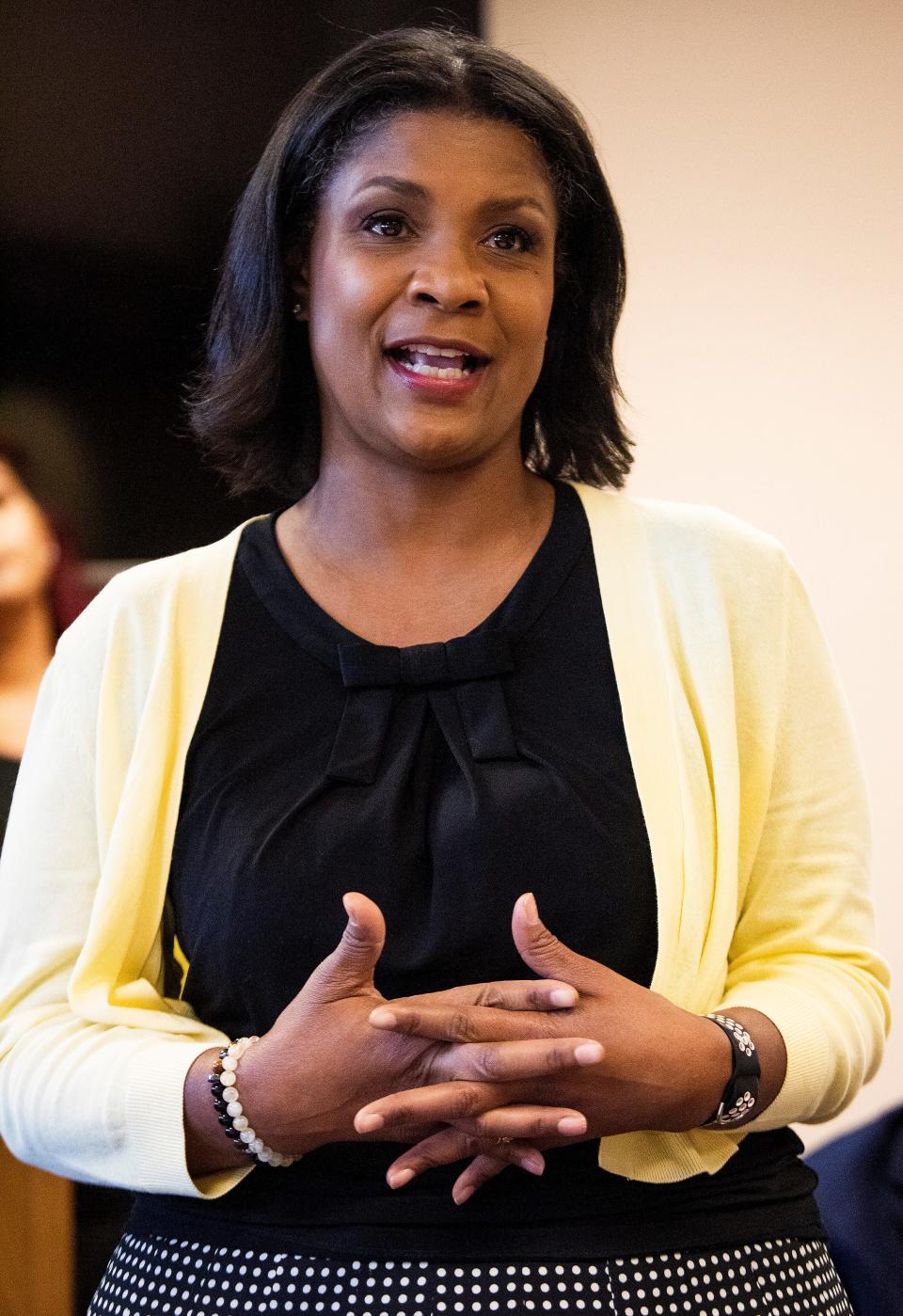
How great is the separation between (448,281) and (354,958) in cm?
66

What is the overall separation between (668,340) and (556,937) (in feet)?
7.04

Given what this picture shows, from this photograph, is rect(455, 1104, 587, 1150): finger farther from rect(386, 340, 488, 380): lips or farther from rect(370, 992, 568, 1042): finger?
rect(386, 340, 488, 380): lips

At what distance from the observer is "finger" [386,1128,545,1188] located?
132 centimetres

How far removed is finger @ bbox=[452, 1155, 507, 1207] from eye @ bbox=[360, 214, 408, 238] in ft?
2.96

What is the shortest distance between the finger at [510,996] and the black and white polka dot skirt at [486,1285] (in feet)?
0.75

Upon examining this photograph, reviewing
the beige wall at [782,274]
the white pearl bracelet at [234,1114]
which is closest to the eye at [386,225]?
the white pearl bracelet at [234,1114]

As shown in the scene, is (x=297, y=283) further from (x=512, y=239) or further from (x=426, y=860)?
(x=426, y=860)

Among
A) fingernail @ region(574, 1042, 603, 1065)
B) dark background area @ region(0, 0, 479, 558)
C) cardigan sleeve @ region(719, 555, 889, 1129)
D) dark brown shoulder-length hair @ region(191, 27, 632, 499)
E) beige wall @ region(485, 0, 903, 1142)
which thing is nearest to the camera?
fingernail @ region(574, 1042, 603, 1065)

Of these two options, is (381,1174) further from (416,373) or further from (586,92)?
(586,92)

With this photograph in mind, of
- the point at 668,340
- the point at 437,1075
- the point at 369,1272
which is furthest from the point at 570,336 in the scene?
the point at 668,340

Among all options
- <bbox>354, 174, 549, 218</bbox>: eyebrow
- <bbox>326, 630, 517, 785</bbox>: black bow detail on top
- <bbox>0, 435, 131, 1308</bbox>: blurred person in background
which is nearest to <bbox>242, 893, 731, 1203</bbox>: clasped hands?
<bbox>326, 630, 517, 785</bbox>: black bow detail on top

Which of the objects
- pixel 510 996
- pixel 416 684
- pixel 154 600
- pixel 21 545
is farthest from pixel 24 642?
pixel 510 996

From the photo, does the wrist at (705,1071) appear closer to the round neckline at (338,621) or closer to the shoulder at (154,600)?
the round neckline at (338,621)

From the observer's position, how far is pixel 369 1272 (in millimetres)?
1353
